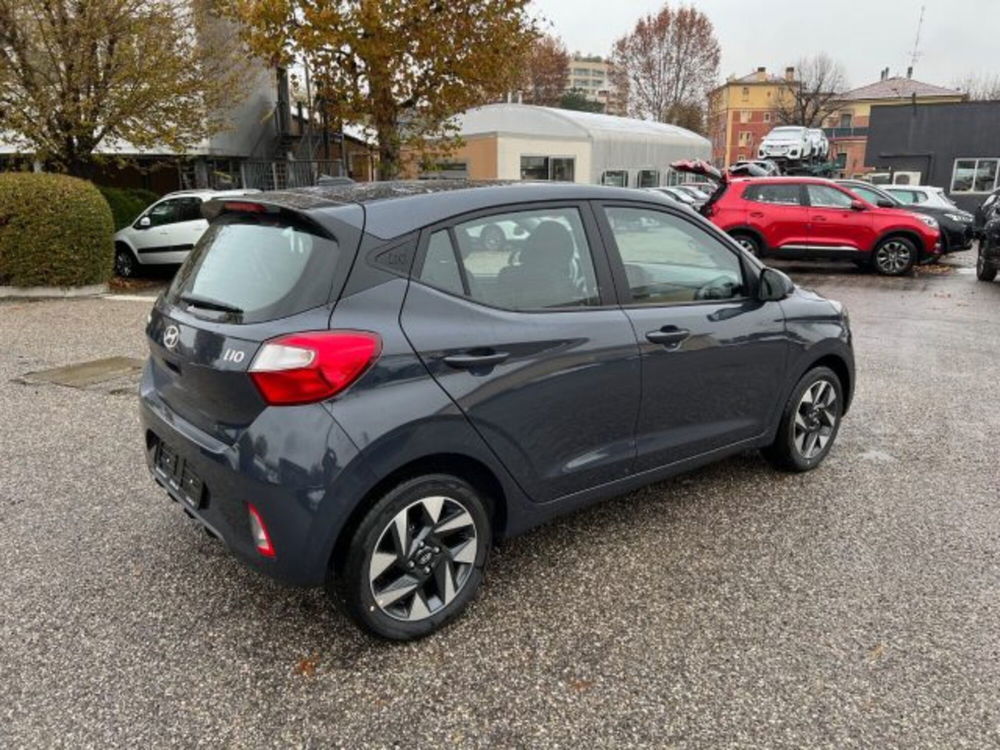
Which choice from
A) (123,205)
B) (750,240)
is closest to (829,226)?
(750,240)

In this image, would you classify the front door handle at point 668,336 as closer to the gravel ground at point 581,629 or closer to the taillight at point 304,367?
the gravel ground at point 581,629

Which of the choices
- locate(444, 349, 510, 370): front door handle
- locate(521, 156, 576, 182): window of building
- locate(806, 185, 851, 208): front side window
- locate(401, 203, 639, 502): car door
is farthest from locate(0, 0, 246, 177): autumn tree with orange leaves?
locate(521, 156, 576, 182): window of building

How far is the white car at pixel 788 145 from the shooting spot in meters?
31.5

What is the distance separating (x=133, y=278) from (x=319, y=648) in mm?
11939

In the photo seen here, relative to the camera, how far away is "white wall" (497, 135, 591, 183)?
91.8 ft

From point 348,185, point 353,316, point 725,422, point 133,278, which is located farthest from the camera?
point 133,278

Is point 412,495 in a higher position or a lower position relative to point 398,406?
lower

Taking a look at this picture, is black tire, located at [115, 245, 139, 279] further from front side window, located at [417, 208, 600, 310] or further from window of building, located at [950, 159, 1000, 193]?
window of building, located at [950, 159, 1000, 193]

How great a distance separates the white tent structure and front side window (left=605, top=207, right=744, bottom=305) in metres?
24.1

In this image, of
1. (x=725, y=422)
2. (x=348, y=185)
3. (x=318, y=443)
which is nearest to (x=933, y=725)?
(x=725, y=422)

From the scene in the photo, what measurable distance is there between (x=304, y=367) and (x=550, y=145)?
29168mm

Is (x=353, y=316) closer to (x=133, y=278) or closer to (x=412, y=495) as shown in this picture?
(x=412, y=495)

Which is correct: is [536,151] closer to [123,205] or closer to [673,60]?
[123,205]

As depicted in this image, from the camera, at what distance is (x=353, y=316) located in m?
2.46
